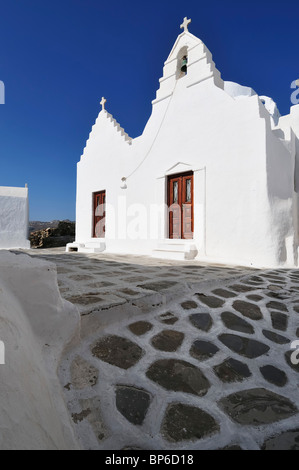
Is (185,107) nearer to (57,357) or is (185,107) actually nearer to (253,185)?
(253,185)

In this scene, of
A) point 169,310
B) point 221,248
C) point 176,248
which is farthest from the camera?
point 176,248

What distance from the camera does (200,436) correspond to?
3.50 ft

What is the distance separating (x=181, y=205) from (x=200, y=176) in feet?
3.03

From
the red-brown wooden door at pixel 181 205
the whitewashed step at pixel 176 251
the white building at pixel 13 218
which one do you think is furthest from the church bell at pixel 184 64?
the white building at pixel 13 218

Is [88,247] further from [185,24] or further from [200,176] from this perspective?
[185,24]

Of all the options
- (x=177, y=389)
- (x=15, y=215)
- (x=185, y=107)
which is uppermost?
(x=185, y=107)

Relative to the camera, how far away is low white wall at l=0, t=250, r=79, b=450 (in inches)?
30.8

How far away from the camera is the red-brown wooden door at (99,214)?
28.5 feet

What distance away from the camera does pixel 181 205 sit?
21.2ft

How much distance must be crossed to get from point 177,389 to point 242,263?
419cm

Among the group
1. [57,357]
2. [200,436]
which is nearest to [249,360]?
[200,436]

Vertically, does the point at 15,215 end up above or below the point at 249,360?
above
